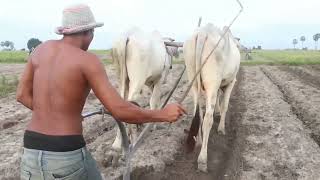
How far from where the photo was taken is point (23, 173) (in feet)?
12.5

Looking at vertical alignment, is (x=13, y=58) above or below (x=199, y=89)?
below

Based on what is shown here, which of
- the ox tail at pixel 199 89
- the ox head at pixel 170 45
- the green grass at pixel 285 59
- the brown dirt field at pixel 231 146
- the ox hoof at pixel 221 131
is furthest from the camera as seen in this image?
the green grass at pixel 285 59

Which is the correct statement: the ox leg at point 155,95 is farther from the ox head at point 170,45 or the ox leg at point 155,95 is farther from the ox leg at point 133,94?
the ox leg at point 133,94

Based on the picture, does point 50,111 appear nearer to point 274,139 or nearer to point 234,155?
point 234,155

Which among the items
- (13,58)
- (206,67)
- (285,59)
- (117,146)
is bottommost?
(285,59)

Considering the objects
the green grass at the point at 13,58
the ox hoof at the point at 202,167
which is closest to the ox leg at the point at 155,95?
the ox hoof at the point at 202,167

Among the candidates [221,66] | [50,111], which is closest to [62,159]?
[50,111]

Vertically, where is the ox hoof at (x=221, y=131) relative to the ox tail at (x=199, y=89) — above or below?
below

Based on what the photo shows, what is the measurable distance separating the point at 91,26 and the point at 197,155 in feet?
15.2

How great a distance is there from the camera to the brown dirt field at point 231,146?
23.4ft

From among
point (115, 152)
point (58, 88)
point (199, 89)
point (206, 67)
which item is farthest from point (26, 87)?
point (199, 89)

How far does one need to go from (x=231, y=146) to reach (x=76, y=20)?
554 cm

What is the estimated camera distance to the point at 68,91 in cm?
362

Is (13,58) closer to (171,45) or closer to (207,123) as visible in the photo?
(171,45)
